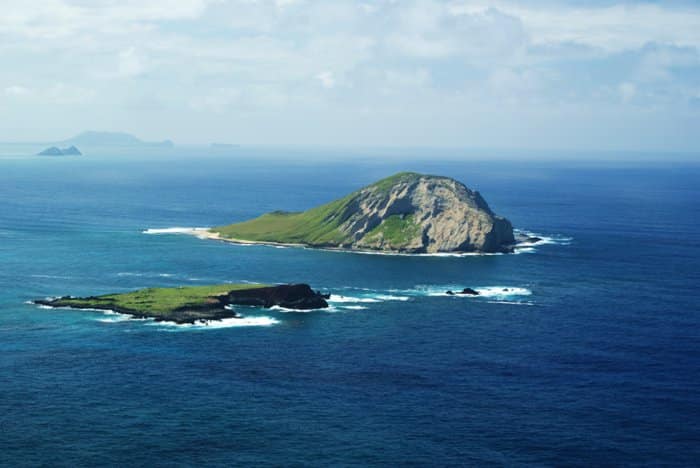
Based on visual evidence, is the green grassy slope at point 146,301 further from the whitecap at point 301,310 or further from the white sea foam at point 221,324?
the whitecap at point 301,310

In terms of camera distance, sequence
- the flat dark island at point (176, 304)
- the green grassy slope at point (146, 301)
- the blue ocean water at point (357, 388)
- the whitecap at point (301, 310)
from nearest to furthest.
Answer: the blue ocean water at point (357, 388), the flat dark island at point (176, 304), the green grassy slope at point (146, 301), the whitecap at point (301, 310)

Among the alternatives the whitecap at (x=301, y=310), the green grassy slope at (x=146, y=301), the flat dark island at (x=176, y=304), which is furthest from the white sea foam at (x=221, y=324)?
the whitecap at (x=301, y=310)

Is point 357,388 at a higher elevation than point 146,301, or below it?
below

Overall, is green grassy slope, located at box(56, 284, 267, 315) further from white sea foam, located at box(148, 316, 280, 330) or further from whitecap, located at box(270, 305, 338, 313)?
whitecap, located at box(270, 305, 338, 313)

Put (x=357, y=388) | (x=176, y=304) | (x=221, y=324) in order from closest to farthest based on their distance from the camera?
1. (x=357, y=388)
2. (x=221, y=324)
3. (x=176, y=304)

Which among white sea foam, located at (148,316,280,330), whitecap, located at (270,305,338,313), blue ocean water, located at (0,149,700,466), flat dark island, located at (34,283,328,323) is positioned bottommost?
blue ocean water, located at (0,149,700,466)

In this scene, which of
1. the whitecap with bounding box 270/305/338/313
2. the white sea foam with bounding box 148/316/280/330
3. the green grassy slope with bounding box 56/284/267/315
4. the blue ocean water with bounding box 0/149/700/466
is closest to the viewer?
the blue ocean water with bounding box 0/149/700/466

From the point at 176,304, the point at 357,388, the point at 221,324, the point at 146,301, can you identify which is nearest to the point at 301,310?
the point at 221,324

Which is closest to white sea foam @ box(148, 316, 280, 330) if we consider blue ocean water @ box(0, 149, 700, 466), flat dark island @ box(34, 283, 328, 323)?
blue ocean water @ box(0, 149, 700, 466)

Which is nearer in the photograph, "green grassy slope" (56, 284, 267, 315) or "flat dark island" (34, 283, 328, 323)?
"flat dark island" (34, 283, 328, 323)

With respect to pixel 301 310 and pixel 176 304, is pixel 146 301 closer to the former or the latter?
pixel 176 304

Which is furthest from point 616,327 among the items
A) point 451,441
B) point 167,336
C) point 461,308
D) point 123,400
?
point 123,400

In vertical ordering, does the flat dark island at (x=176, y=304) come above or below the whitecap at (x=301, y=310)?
above
